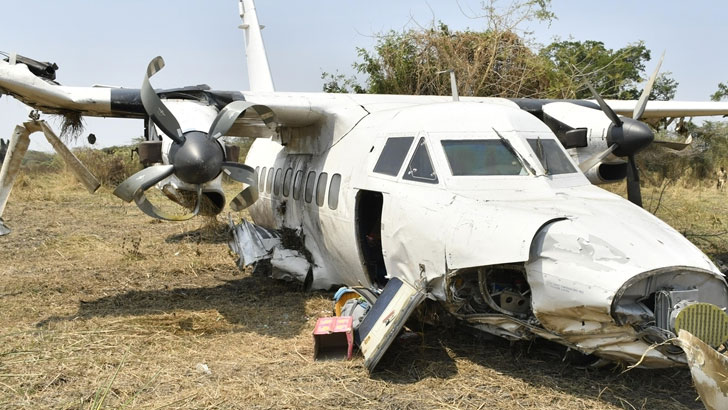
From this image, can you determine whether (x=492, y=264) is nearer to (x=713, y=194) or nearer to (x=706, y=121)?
(x=713, y=194)

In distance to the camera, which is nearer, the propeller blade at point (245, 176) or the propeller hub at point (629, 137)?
the propeller blade at point (245, 176)

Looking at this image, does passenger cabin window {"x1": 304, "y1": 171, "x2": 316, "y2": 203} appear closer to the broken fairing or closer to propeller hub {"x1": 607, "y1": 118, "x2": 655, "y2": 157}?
the broken fairing

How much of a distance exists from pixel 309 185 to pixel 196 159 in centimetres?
210

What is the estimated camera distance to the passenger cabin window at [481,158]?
6.52 meters

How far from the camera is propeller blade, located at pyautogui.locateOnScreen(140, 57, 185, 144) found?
8.04 metres

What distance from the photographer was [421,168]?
22.2ft

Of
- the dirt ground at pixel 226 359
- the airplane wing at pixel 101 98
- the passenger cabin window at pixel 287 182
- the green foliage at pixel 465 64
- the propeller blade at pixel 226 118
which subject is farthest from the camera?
the green foliage at pixel 465 64

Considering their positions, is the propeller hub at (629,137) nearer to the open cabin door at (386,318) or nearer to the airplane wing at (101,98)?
the airplane wing at (101,98)

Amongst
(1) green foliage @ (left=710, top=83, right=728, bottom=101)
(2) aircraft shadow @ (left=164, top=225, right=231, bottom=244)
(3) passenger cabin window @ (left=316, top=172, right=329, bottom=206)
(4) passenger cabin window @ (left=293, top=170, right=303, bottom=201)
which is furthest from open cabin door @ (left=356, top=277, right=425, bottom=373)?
(1) green foliage @ (left=710, top=83, right=728, bottom=101)

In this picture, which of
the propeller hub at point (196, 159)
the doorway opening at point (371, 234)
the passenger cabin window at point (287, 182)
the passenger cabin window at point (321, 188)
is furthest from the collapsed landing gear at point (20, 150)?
the doorway opening at point (371, 234)

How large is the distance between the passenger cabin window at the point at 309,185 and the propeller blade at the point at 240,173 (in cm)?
113

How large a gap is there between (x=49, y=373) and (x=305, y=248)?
4369 millimetres

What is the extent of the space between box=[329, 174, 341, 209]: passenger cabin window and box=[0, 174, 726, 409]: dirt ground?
1.46 m

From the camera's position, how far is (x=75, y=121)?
9844mm
